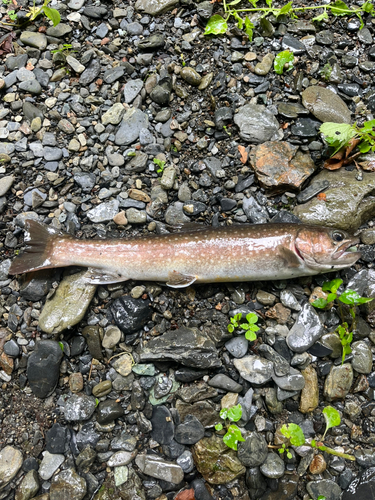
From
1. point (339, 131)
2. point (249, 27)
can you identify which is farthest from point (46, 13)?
point (339, 131)

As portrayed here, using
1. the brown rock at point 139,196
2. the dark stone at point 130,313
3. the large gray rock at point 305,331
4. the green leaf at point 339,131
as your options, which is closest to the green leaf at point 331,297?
the large gray rock at point 305,331

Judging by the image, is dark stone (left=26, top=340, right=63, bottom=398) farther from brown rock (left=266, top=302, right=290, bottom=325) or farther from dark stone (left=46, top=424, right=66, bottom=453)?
brown rock (left=266, top=302, right=290, bottom=325)

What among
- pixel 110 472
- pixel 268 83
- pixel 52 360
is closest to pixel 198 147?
pixel 268 83

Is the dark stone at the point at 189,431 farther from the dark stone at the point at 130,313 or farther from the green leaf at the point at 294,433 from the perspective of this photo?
the dark stone at the point at 130,313

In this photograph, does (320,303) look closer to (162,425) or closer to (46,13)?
(162,425)

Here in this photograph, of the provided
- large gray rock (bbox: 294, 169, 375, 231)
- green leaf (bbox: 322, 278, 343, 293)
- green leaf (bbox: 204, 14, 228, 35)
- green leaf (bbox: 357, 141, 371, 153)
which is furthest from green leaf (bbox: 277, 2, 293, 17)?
green leaf (bbox: 322, 278, 343, 293)

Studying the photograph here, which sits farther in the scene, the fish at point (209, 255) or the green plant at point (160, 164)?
the green plant at point (160, 164)
